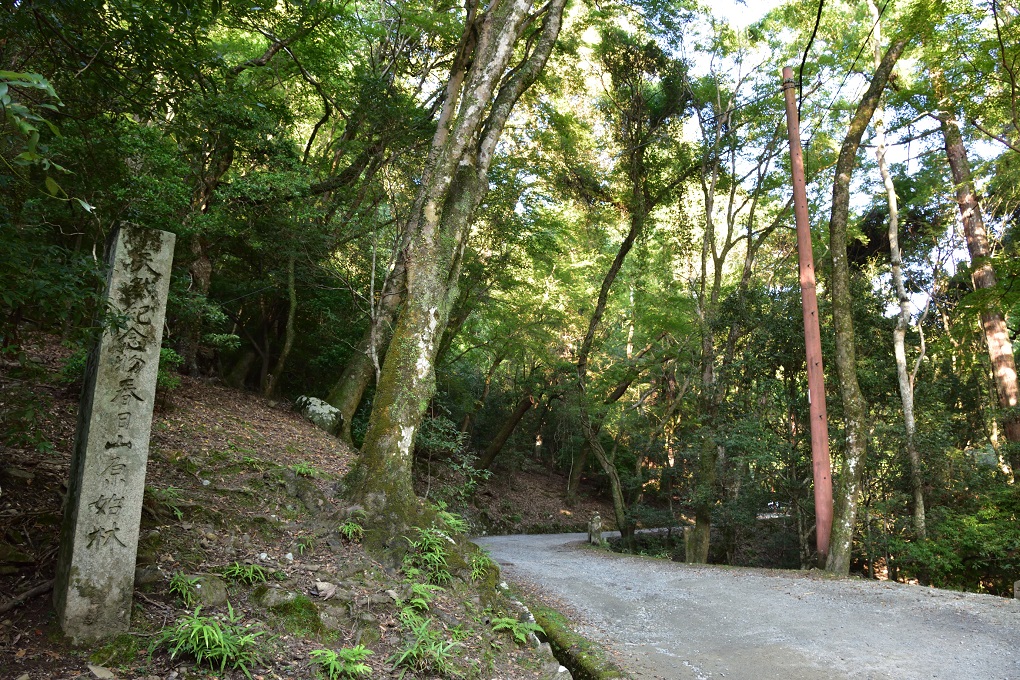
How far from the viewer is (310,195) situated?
9.96 metres

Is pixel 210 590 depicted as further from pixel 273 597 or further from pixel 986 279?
pixel 986 279

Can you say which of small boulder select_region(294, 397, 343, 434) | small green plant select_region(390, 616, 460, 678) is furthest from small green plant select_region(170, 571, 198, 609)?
small boulder select_region(294, 397, 343, 434)

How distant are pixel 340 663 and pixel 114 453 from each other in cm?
191

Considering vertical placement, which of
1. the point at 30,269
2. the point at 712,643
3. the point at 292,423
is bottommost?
the point at 712,643

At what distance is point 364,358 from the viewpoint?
12.1m

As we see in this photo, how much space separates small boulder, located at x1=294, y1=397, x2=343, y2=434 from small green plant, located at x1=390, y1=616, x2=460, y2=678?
7.13m

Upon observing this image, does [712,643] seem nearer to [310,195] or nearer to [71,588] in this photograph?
[71,588]

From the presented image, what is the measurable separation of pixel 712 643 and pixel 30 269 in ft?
19.8

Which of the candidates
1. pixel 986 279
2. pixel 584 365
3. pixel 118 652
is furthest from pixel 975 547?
pixel 118 652

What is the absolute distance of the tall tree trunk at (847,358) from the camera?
8664 mm

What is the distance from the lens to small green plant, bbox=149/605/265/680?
11.0 ft

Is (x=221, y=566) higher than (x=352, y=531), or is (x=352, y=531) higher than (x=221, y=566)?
(x=352, y=531)

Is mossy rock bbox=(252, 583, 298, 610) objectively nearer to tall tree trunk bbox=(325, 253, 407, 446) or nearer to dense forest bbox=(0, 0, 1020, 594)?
dense forest bbox=(0, 0, 1020, 594)

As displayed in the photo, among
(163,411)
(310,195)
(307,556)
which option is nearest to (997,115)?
(310,195)
